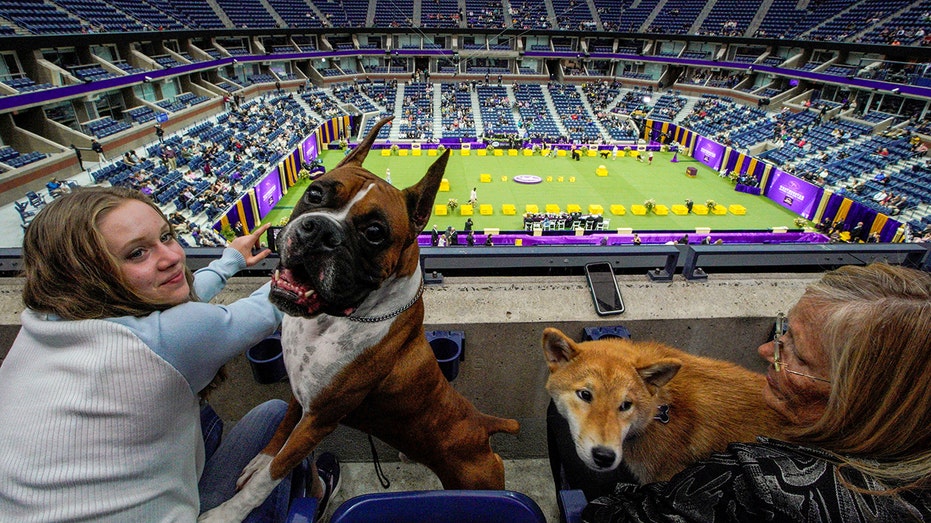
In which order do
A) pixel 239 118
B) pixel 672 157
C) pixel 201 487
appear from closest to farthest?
pixel 201 487 → pixel 239 118 → pixel 672 157

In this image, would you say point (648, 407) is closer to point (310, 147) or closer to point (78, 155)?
point (78, 155)

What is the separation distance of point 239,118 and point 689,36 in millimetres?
41001

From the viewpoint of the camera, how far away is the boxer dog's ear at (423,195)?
1.68 m

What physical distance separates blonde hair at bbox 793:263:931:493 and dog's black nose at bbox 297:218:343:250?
164cm

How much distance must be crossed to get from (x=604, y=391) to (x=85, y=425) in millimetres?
2073

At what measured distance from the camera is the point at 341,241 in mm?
1497

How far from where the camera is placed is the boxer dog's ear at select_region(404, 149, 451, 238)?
1.68 meters

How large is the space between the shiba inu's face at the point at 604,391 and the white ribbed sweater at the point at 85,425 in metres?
1.70

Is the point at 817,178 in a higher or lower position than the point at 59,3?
lower

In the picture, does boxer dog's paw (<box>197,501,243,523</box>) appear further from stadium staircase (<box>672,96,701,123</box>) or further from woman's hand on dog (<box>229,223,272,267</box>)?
stadium staircase (<box>672,96,701,123</box>)

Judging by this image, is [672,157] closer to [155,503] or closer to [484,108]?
[484,108]

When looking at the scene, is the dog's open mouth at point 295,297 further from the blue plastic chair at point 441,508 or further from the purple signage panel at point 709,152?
the purple signage panel at point 709,152

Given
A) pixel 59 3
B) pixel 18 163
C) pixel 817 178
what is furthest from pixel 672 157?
pixel 59 3

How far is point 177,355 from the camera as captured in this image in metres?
1.55
